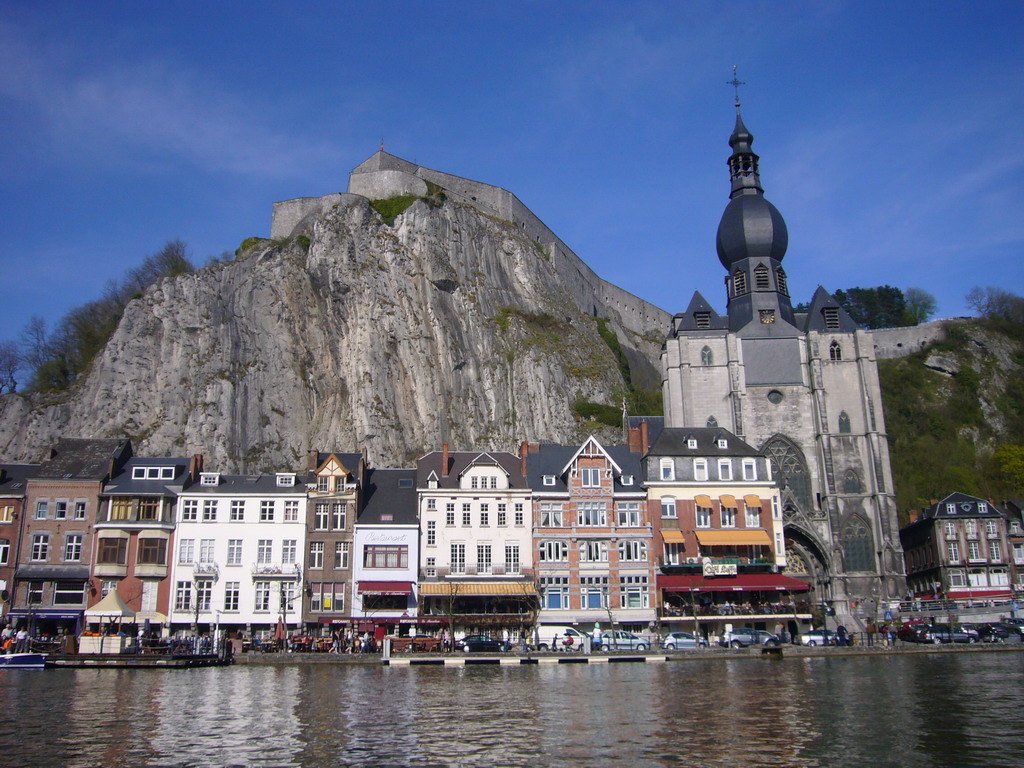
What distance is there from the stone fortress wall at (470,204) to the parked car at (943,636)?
56.3 meters

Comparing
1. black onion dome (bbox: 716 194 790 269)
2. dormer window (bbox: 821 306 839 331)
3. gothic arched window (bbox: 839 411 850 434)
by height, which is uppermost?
black onion dome (bbox: 716 194 790 269)

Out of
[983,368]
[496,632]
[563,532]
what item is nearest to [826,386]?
[563,532]

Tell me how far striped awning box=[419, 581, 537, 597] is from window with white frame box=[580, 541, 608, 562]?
2.80 meters

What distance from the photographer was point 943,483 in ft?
213

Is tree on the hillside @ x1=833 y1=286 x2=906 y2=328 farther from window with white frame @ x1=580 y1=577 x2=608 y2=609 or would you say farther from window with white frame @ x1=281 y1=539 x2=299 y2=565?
window with white frame @ x1=281 y1=539 x2=299 y2=565

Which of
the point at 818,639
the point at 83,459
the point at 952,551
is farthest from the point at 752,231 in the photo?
the point at 83,459

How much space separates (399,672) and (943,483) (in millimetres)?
48274

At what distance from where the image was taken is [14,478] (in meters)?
42.1

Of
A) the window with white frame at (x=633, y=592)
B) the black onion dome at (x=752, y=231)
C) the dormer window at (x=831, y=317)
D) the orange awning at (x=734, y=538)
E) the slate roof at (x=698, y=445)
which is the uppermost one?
the black onion dome at (x=752, y=231)

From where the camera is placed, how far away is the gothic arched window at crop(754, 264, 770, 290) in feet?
205

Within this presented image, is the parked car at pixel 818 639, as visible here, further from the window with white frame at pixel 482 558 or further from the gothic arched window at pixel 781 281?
the gothic arched window at pixel 781 281

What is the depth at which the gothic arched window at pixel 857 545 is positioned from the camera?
52969 millimetres

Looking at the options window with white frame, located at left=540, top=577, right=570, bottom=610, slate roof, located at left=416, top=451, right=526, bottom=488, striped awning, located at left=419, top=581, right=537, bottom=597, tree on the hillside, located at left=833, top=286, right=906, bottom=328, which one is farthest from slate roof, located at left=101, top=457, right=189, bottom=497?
tree on the hillside, located at left=833, top=286, right=906, bottom=328

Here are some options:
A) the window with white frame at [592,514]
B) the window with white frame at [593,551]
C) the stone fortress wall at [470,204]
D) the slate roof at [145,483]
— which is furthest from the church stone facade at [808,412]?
the stone fortress wall at [470,204]
